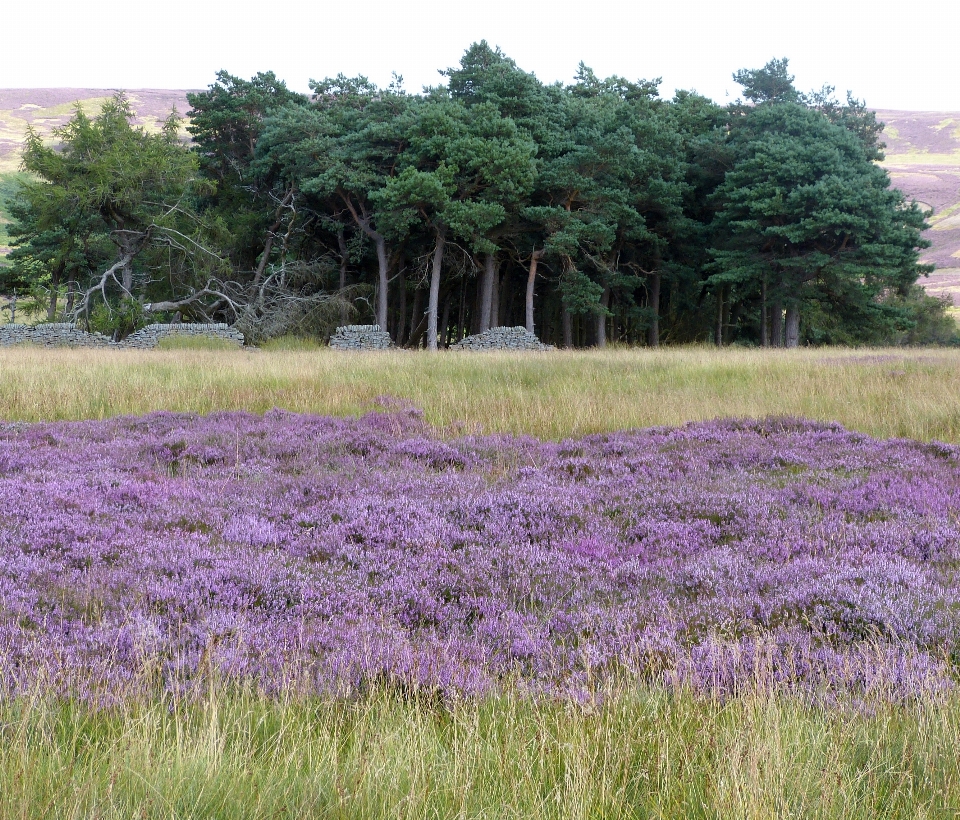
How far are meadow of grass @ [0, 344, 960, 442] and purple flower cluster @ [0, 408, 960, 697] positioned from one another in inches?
105

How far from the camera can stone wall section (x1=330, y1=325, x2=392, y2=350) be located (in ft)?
113

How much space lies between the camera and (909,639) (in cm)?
405

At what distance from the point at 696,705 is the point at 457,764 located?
1.11 m

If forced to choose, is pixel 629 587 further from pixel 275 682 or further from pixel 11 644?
pixel 11 644

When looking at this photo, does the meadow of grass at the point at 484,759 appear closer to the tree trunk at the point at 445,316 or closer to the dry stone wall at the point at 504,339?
the dry stone wall at the point at 504,339

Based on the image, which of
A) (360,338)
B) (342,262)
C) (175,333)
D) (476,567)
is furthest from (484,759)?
(342,262)

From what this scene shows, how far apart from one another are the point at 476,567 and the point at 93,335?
3421cm

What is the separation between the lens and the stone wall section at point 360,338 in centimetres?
3450

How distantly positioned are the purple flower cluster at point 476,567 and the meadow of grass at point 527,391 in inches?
105

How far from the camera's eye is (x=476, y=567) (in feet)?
16.5

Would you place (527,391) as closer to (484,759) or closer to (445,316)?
(484,759)

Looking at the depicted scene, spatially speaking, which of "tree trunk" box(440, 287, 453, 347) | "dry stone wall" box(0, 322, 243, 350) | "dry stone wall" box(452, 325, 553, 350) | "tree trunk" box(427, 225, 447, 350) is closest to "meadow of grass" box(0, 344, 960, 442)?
"dry stone wall" box(0, 322, 243, 350)

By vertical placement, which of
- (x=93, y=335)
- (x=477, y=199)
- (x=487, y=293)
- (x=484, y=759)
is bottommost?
(x=484, y=759)

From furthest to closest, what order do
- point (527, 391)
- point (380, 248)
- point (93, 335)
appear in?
point (380, 248) → point (93, 335) → point (527, 391)
